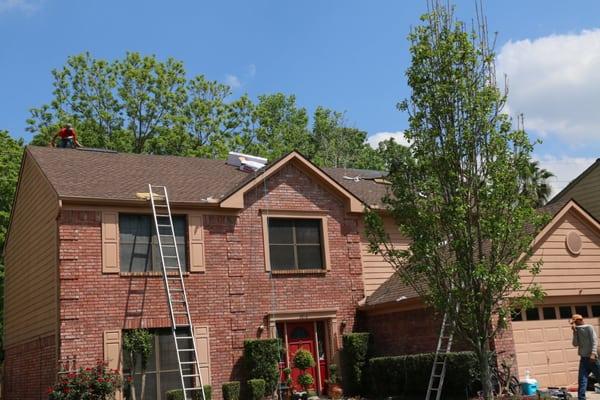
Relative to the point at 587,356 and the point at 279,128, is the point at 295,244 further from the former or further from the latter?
the point at 279,128

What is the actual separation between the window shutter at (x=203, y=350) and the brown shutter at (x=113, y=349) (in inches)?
80.0

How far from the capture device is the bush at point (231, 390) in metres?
17.6

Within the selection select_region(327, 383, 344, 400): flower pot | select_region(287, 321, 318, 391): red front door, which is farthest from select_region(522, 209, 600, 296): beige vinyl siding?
select_region(287, 321, 318, 391): red front door

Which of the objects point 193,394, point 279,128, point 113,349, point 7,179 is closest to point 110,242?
point 113,349

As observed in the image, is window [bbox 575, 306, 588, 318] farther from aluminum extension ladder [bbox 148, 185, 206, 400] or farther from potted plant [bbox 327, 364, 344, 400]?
aluminum extension ladder [bbox 148, 185, 206, 400]

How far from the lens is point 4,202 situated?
30000mm

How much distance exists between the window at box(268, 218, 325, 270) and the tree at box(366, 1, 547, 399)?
8.24m

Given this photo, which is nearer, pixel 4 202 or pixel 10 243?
pixel 10 243

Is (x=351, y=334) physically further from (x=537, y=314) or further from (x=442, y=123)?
(x=442, y=123)

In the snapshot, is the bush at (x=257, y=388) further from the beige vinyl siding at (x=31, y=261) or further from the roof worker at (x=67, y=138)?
the roof worker at (x=67, y=138)

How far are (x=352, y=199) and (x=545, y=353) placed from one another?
697cm

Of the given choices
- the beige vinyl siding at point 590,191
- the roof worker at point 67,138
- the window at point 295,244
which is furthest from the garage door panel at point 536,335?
the roof worker at point 67,138

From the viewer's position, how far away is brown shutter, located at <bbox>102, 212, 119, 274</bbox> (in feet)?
56.6

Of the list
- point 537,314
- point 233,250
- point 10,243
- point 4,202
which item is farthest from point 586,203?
point 4,202
